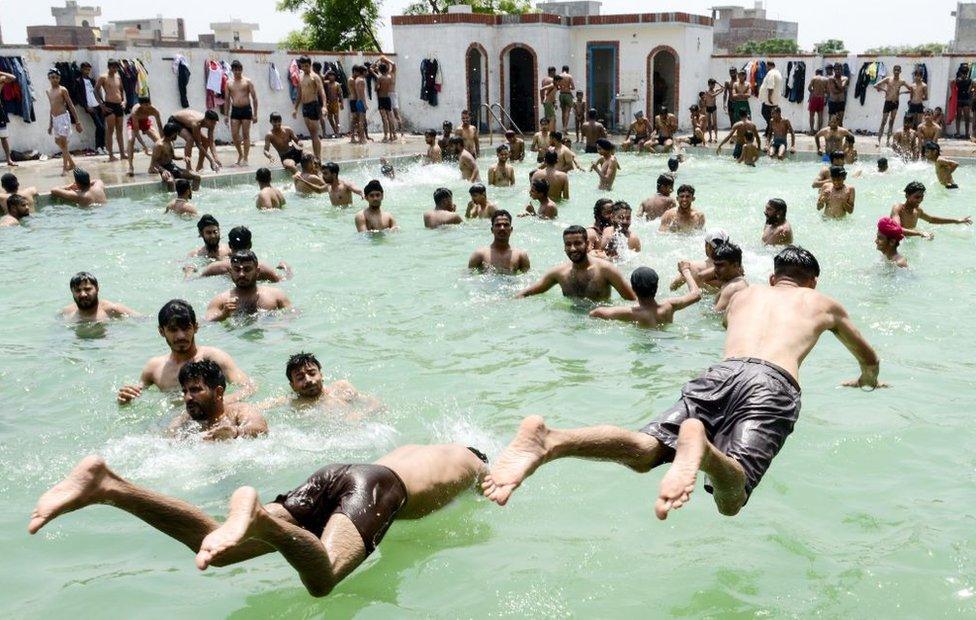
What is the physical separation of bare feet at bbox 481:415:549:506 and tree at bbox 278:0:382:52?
122 feet

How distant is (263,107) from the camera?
22656 millimetres

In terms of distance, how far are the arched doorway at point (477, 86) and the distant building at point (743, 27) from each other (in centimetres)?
3838

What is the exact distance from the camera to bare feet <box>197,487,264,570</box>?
3198 millimetres

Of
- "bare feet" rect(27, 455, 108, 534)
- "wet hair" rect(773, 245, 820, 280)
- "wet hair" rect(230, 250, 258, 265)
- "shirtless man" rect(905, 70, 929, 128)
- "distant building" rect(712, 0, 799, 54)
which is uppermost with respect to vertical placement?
"distant building" rect(712, 0, 799, 54)

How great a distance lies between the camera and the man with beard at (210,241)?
34.4ft

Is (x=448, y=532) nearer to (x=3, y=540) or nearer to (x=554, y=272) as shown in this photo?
(x=3, y=540)

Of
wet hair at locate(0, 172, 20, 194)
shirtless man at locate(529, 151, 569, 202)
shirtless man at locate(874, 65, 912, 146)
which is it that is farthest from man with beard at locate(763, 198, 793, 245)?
shirtless man at locate(874, 65, 912, 146)

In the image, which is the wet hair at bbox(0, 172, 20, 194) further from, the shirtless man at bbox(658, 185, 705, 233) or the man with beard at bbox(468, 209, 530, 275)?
the shirtless man at bbox(658, 185, 705, 233)

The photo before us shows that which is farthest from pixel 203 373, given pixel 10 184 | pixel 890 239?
pixel 10 184

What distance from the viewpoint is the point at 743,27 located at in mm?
62781

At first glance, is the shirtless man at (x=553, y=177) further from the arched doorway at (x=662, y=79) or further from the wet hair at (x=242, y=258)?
the arched doorway at (x=662, y=79)

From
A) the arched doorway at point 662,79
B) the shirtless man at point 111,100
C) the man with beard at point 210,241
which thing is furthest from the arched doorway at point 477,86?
the man with beard at point 210,241

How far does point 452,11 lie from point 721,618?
22.8 meters

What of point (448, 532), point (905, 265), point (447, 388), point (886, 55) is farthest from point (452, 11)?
point (448, 532)
